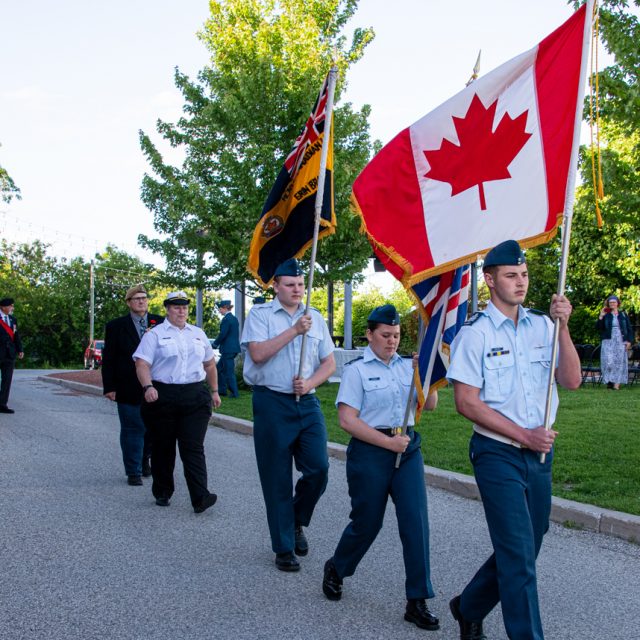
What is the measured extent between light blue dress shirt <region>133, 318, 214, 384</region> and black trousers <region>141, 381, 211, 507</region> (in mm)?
79

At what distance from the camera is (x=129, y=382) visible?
8430 millimetres

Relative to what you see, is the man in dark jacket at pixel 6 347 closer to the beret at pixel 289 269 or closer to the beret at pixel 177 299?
the beret at pixel 177 299

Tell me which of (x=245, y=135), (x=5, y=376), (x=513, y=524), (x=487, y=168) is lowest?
(x=513, y=524)

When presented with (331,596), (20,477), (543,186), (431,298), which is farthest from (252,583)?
(20,477)

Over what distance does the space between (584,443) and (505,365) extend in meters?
6.58

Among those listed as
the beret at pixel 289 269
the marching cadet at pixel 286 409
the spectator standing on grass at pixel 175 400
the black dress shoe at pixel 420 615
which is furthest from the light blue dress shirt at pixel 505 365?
the spectator standing on grass at pixel 175 400

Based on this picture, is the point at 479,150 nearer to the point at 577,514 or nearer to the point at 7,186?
the point at 577,514

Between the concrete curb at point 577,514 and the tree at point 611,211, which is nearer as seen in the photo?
the concrete curb at point 577,514

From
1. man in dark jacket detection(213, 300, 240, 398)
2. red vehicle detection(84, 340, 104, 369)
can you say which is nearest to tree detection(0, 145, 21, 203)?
red vehicle detection(84, 340, 104, 369)

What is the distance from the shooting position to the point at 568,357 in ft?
12.4

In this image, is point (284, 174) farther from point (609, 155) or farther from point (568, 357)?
point (609, 155)

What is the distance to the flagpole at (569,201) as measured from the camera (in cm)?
367

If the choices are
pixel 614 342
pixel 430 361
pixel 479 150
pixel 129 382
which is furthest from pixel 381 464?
pixel 614 342

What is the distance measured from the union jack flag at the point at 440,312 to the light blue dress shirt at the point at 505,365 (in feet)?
2.98
